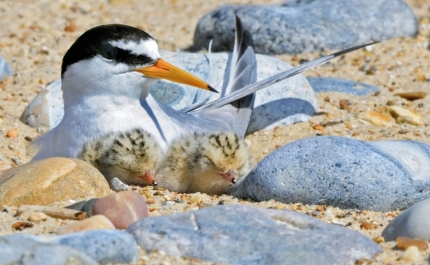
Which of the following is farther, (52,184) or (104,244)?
(52,184)

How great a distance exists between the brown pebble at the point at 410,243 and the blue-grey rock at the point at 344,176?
63cm

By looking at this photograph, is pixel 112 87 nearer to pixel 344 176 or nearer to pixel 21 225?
pixel 21 225

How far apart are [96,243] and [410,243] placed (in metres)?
1.21

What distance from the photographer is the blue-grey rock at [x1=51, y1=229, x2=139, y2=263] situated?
2.98 meters

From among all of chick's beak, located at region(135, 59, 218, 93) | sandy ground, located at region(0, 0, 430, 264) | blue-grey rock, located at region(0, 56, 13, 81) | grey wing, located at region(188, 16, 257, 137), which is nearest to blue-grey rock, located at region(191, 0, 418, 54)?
sandy ground, located at region(0, 0, 430, 264)

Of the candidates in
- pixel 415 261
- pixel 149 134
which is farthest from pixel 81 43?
pixel 415 261

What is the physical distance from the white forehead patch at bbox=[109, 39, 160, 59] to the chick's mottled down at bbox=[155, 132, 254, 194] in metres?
0.45

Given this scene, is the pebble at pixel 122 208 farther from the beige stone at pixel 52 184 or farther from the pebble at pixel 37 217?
the beige stone at pixel 52 184

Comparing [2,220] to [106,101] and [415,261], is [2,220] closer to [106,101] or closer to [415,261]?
[106,101]

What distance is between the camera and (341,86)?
6.18m

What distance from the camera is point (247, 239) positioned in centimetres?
319

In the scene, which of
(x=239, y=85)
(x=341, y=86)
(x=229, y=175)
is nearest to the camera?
(x=229, y=175)

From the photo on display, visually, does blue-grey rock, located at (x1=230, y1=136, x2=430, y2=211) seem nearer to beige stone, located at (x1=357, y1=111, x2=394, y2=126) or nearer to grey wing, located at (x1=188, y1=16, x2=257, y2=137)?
grey wing, located at (x1=188, y1=16, x2=257, y2=137)

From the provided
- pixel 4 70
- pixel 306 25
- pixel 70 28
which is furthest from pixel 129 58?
pixel 70 28
